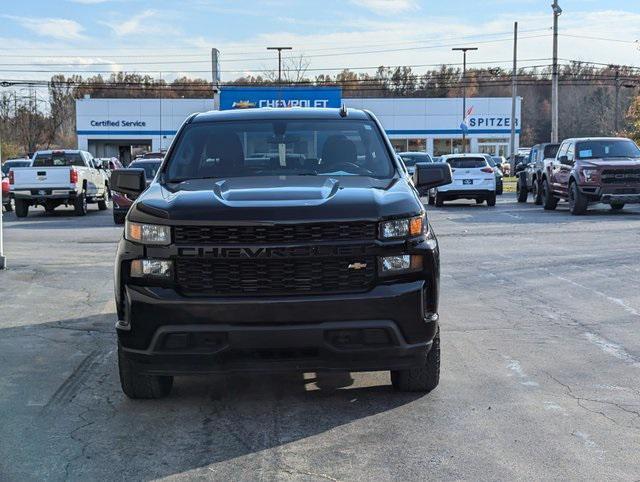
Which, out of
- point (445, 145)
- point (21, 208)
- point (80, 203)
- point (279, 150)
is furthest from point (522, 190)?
point (445, 145)

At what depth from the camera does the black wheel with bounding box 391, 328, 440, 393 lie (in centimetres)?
534

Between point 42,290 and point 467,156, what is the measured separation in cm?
1750

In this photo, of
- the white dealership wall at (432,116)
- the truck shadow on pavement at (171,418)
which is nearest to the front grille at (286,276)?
the truck shadow on pavement at (171,418)

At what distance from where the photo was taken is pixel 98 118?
6506cm

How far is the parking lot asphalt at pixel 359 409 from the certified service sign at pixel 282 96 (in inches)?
1352

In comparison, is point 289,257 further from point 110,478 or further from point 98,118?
point 98,118

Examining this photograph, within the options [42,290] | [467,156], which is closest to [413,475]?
[42,290]

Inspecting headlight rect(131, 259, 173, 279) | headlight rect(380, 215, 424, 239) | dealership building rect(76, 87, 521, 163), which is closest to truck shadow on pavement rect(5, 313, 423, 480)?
headlight rect(131, 259, 173, 279)

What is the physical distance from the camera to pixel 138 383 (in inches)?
209

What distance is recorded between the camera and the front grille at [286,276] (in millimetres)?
4727

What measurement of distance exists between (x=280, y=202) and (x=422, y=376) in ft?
5.04

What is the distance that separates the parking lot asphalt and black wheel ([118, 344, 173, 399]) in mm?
72

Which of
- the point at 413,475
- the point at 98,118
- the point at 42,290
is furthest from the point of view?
the point at 98,118

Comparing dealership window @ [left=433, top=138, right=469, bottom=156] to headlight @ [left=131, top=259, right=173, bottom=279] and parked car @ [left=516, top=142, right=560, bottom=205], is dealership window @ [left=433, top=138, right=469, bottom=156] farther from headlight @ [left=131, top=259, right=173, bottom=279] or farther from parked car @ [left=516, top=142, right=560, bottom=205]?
headlight @ [left=131, top=259, right=173, bottom=279]
